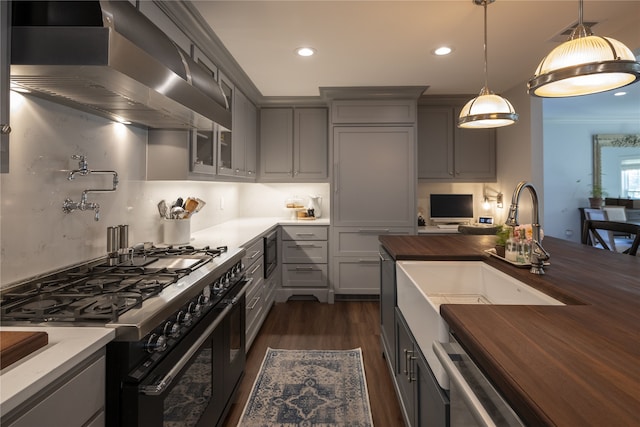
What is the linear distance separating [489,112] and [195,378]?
204 centimetres

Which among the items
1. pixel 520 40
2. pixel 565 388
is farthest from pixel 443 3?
pixel 565 388

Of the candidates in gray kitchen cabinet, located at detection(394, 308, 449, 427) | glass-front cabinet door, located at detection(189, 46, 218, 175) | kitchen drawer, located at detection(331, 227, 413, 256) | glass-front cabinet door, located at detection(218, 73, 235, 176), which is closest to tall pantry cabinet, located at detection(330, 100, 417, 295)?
kitchen drawer, located at detection(331, 227, 413, 256)

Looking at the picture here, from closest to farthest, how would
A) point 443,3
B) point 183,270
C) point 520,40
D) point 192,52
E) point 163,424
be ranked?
point 163,424
point 183,270
point 443,3
point 192,52
point 520,40

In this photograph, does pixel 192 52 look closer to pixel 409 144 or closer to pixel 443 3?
pixel 443 3

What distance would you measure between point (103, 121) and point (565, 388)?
2.10 metres

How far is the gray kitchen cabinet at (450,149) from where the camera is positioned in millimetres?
4219

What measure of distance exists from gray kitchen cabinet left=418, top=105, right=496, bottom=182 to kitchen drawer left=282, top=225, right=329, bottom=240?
57.3 inches

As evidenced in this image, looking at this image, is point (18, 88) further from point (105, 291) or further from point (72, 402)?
point (72, 402)

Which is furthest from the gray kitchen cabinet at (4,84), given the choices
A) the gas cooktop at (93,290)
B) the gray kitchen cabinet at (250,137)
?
the gray kitchen cabinet at (250,137)

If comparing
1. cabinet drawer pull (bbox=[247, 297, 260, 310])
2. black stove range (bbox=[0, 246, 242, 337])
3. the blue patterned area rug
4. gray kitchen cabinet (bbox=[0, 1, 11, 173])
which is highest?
gray kitchen cabinet (bbox=[0, 1, 11, 173])

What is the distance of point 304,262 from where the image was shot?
3943mm

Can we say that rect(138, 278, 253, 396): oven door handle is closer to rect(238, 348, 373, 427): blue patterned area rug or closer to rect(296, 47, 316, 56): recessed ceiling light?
rect(238, 348, 373, 427): blue patterned area rug

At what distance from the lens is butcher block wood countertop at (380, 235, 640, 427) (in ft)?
1.78

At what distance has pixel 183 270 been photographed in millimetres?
1531
